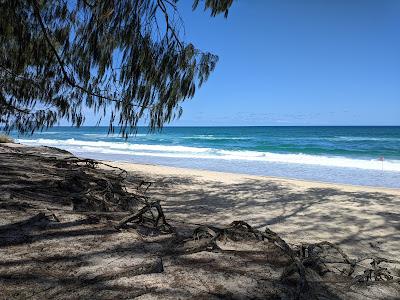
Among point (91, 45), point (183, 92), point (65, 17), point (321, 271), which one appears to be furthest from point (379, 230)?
point (65, 17)

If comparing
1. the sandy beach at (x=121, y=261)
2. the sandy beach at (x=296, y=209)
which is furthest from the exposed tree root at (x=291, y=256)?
the sandy beach at (x=296, y=209)

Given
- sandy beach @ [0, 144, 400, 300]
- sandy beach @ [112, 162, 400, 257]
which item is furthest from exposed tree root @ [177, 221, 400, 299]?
sandy beach @ [112, 162, 400, 257]

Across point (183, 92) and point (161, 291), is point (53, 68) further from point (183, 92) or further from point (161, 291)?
point (161, 291)

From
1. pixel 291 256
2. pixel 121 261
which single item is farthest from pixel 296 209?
pixel 121 261

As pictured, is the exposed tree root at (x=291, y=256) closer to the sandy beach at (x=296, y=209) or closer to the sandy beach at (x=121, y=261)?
the sandy beach at (x=121, y=261)

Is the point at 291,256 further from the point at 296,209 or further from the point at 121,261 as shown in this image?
the point at 296,209

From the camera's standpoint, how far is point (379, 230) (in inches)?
214

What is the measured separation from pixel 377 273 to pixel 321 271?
0.39 m

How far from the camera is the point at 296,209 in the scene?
675 cm

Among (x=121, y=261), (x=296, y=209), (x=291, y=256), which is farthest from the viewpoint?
(x=296, y=209)

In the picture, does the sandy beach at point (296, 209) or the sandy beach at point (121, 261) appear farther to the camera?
the sandy beach at point (296, 209)

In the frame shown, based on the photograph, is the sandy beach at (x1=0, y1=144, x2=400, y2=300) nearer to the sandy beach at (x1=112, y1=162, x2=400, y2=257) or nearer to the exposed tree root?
the exposed tree root

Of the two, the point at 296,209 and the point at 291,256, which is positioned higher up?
the point at 291,256

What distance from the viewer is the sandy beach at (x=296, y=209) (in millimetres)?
4934
